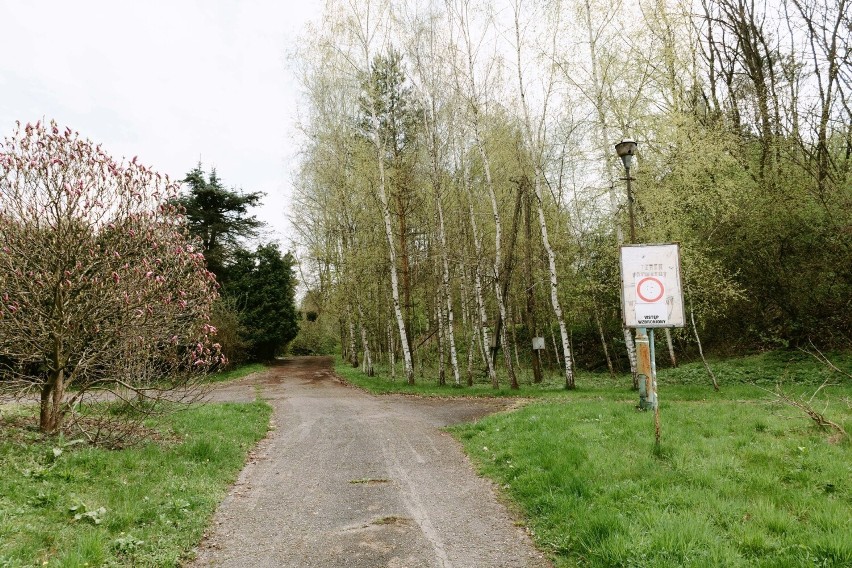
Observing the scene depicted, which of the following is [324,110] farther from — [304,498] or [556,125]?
[304,498]

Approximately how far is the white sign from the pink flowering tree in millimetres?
7016

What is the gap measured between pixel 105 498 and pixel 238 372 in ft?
77.8

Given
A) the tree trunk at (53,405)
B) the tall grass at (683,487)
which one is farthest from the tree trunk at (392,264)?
the tree trunk at (53,405)

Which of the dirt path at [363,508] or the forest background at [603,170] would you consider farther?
the forest background at [603,170]

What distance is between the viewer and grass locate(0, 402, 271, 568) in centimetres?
404

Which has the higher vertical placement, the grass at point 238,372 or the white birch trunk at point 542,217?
the white birch trunk at point 542,217

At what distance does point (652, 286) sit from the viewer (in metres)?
6.43

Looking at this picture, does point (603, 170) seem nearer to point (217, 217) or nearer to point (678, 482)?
point (678, 482)

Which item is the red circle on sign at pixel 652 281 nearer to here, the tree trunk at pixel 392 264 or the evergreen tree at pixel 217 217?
Result: the tree trunk at pixel 392 264

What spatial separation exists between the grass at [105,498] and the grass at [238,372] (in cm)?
1752

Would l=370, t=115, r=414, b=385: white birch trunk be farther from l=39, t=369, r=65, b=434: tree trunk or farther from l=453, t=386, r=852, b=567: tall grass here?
l=39, t=369, r=65, b=434: tree trunk

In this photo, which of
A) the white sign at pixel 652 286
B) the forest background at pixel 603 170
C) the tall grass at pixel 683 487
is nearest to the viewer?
the tall grass at pixel 683 487

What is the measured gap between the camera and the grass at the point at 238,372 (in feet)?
82.6

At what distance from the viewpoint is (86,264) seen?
729 cm
